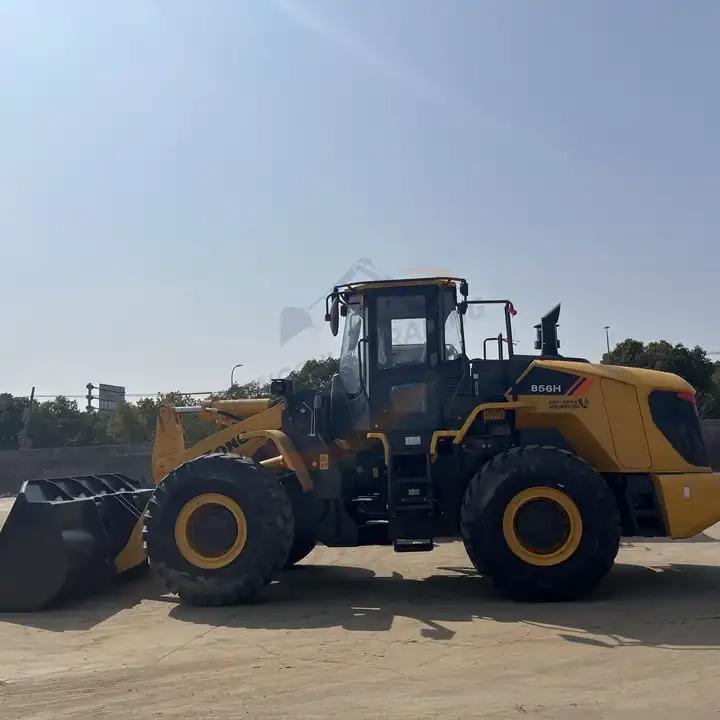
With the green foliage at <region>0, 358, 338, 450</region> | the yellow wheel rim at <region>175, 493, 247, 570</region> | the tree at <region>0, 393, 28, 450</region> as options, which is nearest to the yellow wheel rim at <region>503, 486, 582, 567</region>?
the yellow wheel rim at <region>175, 493, 247, 570</region>

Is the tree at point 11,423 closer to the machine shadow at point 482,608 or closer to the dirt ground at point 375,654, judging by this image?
the machine shadow at point 482,608

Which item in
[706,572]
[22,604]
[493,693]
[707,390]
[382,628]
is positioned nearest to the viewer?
[493,693]

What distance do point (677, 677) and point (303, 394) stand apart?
5.01 m

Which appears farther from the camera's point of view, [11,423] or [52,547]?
[11,423]

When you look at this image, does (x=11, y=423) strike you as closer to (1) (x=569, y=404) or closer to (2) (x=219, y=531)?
(2) (x=219, y=531)

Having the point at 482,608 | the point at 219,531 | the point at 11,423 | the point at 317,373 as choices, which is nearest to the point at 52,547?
the point at 219,531

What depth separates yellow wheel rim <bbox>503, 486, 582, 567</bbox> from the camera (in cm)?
788

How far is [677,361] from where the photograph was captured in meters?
42.2

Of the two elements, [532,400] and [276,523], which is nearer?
[276,523]

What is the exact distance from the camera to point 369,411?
28.7ft

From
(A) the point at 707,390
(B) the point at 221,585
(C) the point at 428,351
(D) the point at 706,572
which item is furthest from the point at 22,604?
(A) the point at 707,390

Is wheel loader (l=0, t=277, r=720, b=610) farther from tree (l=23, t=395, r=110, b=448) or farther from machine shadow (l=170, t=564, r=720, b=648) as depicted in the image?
tree (l=23, t=395, r=110, b=448)

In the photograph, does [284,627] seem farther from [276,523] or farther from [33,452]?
[33,452]

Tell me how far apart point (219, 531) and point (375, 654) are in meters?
2.64
